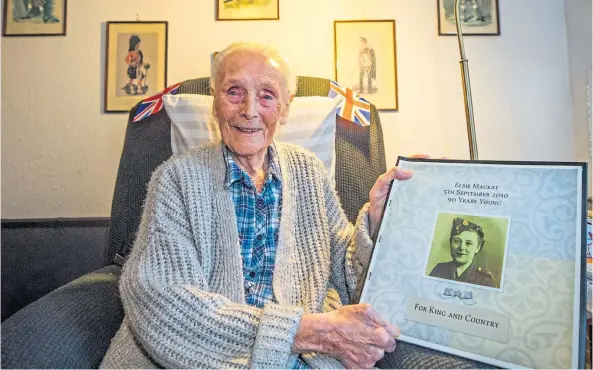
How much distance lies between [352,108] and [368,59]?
1.25 ft

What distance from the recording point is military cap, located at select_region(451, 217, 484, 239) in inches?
26.6

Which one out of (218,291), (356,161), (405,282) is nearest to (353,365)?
(405,282)

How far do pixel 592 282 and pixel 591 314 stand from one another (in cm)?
17

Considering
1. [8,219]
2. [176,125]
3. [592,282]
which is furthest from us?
[8,219]

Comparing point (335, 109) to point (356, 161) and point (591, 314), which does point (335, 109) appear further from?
point (591, 314)

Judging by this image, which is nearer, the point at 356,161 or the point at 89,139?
the point at 356,161

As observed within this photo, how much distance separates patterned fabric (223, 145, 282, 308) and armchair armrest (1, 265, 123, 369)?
12.4 inches

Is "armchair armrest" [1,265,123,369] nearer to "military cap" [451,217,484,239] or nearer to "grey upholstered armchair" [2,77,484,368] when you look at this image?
"grey upholstered armchair" [2,77,484,368]

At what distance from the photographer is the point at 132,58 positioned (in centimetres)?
152

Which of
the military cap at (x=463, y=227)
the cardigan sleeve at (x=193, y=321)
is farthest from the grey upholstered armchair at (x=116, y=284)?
the military cap at (x=463, y=227)

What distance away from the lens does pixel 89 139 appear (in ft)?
4.99

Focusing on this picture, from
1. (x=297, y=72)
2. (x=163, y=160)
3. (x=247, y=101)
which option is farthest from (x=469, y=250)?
(x=297, y=72)

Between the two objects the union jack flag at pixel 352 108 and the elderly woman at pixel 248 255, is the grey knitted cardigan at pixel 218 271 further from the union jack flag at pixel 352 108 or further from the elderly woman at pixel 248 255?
the union jack flag at pixel 352 108

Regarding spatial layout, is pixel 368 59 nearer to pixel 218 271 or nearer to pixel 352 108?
pixel 352 108
